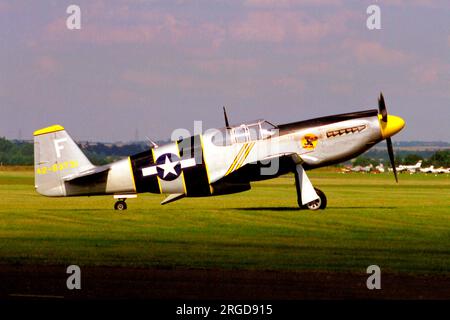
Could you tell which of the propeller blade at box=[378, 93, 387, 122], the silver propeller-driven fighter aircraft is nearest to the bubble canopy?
the silver propeller-driven fighter aircraft

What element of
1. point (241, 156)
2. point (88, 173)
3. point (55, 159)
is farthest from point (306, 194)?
point (55, 159)

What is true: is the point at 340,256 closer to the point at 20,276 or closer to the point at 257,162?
the point at 20,276

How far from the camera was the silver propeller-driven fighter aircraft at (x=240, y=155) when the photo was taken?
3125cm

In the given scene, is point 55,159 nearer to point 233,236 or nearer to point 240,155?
point 240,155

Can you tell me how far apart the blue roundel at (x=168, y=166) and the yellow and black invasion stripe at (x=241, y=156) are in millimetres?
1778

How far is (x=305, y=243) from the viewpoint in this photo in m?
22.3

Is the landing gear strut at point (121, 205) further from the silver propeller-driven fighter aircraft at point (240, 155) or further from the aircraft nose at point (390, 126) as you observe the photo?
the aircraft nose at point (390, 126)

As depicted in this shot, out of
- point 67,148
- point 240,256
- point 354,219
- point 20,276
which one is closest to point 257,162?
point 354,219

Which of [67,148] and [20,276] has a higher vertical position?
[67,148]

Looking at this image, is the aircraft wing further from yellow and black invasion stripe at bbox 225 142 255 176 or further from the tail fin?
yellow and black invasion stripe at bbox 225 142 255 176

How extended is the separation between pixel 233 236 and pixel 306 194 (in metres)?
7.80

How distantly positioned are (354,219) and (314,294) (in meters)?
14.7

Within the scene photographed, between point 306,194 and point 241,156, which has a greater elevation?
point 241,156

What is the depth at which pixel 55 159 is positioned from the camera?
32281mm
